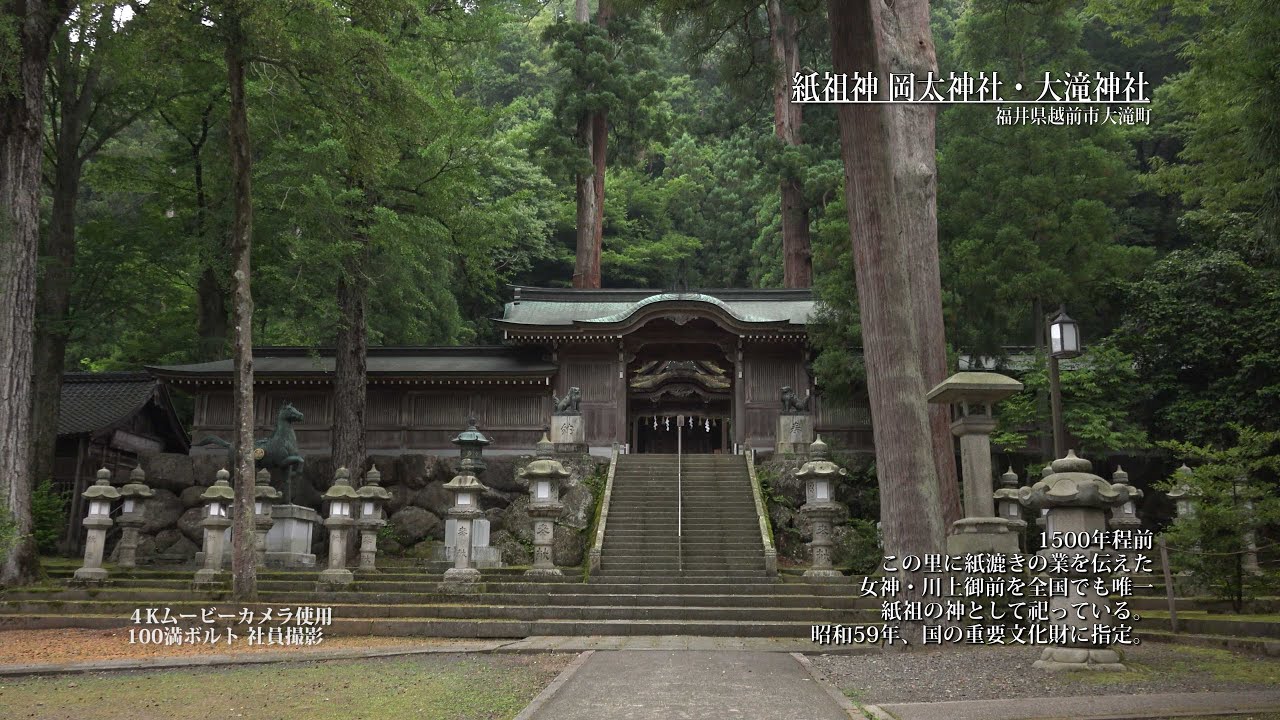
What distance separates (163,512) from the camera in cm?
1886

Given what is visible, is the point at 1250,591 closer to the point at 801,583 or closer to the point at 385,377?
the point at 801,583

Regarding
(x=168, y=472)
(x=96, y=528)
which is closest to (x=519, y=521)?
(x=96, y=528)

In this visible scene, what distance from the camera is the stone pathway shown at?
5.70 meters

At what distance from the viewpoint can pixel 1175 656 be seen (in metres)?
7.81

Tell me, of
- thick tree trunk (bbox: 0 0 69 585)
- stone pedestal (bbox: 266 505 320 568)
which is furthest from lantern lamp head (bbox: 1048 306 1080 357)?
thick tree trunk (bbox: 0 0 69 585)

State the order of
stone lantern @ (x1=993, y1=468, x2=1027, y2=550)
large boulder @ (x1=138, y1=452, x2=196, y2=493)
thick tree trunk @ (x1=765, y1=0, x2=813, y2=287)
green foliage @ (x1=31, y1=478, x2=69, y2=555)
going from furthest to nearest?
1. thick tree trunk @ (x1=765, y1=0, x2=813, y2=287)
2. large boulder @ (x1=138, y1=452, x2=196, y2=493)
3. green foliage @ (x1=31, y1=478, x2=69, y2=555)
4. stone lantern @ (x1=993, y1=468, x2=1027, y2=550)

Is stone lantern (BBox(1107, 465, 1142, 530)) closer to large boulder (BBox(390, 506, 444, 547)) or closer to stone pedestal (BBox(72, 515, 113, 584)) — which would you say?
large boulder (BBox(390, 506, 444, 547))

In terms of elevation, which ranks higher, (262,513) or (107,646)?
(262,513)

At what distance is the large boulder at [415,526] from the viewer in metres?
19.0

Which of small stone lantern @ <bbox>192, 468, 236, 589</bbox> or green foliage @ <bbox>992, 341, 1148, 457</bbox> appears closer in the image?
small stone lantern @ <bbox>192, 468, 236, 589</bbox>

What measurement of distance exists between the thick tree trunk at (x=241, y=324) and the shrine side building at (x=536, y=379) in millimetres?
8564

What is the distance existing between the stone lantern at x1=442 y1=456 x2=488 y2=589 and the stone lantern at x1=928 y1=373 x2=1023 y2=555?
21.8 feet

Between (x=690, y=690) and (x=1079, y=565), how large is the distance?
338 cm

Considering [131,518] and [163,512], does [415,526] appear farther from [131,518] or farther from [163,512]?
[131,518]
